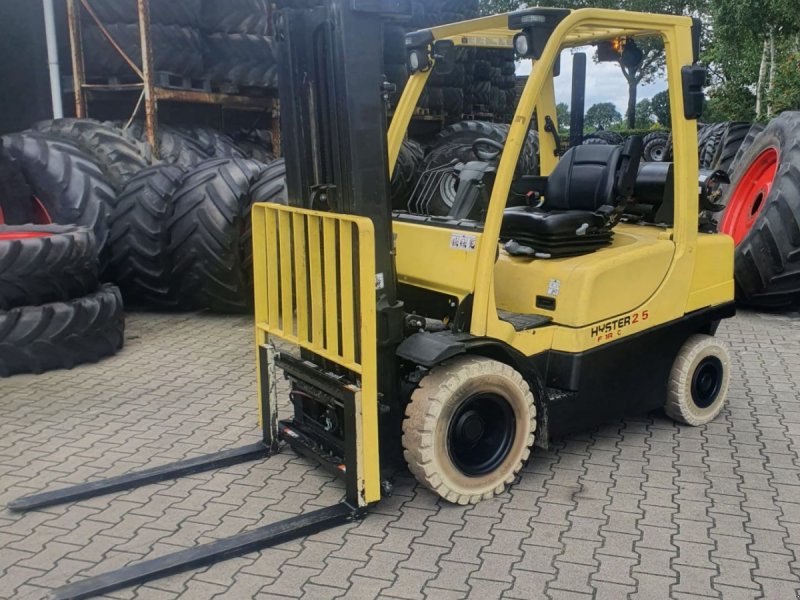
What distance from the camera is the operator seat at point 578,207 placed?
174 inches

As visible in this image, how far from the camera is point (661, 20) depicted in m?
4.31

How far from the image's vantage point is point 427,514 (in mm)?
3898

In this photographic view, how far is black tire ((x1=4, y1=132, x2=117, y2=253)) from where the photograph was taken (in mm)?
7746

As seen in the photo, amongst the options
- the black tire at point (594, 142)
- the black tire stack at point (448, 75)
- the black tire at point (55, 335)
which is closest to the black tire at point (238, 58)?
the black tire stack at point (448, 75)

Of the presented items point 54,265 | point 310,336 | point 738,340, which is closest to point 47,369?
point 54,265

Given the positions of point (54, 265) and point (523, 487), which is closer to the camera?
point (523, 487)

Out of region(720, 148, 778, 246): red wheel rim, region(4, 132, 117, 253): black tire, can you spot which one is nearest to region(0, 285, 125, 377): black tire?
region(4, 132, 117, 253): black tire

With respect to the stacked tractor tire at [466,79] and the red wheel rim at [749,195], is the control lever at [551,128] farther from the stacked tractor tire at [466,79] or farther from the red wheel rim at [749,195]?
the stacked tractor tire at [466,79]

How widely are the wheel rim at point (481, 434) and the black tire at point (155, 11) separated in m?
8.38

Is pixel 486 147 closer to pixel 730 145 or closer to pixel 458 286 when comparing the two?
pixel 458 286

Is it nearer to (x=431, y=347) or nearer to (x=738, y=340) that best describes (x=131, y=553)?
(x=431, y=347)

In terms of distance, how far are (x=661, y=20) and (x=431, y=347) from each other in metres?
2.20

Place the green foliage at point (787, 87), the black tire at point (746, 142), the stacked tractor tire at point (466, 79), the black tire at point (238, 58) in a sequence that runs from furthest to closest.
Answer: the green foliage at point (787, 87), the stacked tractor tire at point (466, 79), the black tire at point (238, 58), the black tire at point (746, 142)

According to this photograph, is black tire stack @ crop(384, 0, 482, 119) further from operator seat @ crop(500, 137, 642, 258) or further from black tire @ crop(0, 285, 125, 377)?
operator seat @ crop(500, 137, 642, 258)
